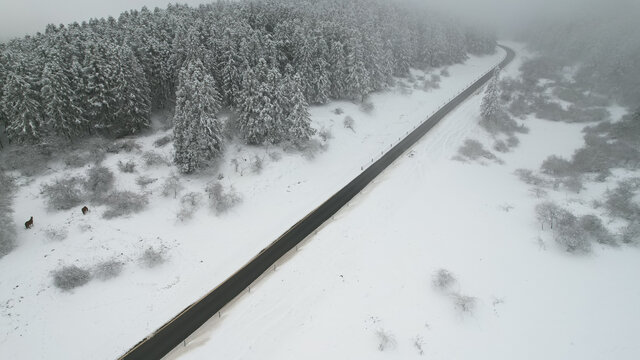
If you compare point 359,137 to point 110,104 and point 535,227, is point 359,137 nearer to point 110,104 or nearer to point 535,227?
point 535,227

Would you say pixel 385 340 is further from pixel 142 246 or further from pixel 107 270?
pixel 107 270

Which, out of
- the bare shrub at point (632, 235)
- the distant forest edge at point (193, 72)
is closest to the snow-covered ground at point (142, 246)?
the distant forest edge at point (193, 72)

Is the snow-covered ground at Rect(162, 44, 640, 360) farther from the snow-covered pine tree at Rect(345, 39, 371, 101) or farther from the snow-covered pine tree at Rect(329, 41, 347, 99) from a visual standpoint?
the snow-covered pine tree at Rect(329, 41, 347, 99)

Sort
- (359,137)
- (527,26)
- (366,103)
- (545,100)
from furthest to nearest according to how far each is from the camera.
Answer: (527,26) < (545,100) < (366,103) < (359,137)

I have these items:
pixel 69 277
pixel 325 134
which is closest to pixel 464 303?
pixel 325 134

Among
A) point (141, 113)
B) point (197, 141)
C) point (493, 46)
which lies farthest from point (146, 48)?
point (493, 46)

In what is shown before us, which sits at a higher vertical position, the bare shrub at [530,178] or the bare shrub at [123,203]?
the bare shrub at [123,203]

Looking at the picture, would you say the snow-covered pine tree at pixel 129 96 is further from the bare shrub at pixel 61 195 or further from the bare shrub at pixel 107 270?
the bare shrub at pixel 107 270
